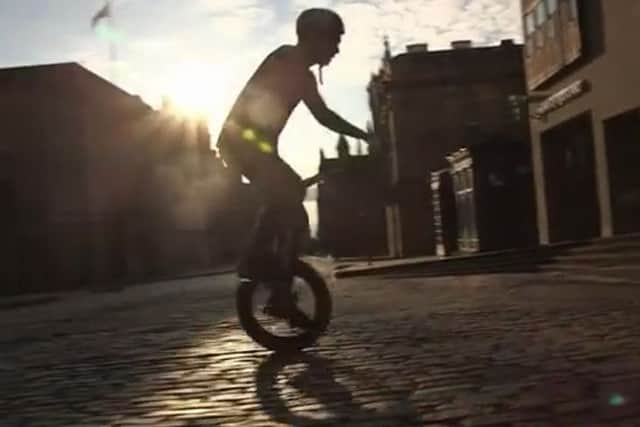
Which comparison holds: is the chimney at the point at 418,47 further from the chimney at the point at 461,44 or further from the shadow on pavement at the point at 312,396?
the shadow on pavement at the point at 312,396

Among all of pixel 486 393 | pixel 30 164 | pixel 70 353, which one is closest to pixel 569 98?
pixel 70 353

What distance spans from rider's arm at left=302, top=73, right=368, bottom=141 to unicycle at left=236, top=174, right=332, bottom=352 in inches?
13.7

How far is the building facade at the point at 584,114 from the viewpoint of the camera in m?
24.1

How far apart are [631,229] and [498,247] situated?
188 inches

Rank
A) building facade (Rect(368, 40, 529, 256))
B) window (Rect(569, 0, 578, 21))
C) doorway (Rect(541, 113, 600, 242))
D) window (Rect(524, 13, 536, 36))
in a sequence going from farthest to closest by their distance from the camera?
building facade (Rect(368, 40, 529, 256)) < window (Rect(524, 13, 536, 36)) < doorway (Rect(541, 113, 600, 242)) < window (Rect(569, 0, 578, 21))

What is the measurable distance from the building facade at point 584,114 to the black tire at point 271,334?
1724 centimetres

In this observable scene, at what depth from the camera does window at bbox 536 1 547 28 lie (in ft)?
95.5

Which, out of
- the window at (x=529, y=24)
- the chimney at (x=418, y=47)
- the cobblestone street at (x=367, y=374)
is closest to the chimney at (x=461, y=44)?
the chimney at (x=418, y=47)

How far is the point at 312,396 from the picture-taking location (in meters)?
4.93

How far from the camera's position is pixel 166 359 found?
23.4 feet

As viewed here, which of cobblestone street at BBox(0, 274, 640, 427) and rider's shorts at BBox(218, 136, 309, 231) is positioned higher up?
rider's shorts at BBox(218, 136, 309, 231)

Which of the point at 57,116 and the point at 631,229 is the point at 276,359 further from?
the point at 57,116

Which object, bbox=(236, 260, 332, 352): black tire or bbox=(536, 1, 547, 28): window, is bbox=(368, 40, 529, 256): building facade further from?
bbox=(236, 260, 332, 352): black tire

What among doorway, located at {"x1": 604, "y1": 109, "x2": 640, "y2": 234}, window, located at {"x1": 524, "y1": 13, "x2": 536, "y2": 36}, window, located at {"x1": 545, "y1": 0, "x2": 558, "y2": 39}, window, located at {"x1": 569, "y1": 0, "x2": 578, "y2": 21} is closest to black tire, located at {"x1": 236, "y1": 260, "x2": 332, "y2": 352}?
doorway, located at {"x1": 604, "y1": 109, "x2": 640, "y2": 234}
